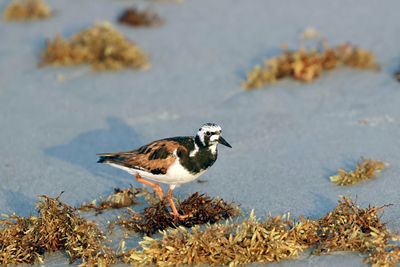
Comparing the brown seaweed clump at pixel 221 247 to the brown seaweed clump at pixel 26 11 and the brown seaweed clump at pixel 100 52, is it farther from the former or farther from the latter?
the brown seaweed clump at pixel 26 11

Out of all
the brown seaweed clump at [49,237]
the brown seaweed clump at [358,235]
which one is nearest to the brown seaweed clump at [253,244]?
the brown seaweed clump at [358,235]

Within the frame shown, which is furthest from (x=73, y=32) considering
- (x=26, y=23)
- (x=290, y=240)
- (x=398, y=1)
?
(x=290, y=240)

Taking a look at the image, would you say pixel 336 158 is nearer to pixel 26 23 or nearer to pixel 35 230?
pixel 35 230

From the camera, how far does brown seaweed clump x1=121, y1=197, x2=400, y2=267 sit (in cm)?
458

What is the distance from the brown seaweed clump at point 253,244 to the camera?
4.58 metres

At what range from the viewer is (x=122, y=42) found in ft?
29.5

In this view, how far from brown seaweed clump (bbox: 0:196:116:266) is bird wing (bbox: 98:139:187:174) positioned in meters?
0.71

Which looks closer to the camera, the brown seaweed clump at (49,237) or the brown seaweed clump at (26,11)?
the brown seaweed clump at (49,237)

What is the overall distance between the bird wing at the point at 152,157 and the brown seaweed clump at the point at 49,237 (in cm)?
71

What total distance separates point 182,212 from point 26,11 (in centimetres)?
626

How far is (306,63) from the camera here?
827 centimetres

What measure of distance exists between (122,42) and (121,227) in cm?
418

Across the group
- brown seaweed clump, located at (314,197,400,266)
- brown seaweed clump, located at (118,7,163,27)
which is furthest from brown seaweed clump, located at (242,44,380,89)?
brown seaweed clump, located at (314,197,400,266)

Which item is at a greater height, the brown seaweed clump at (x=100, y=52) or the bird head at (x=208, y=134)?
the brown seaweed clump at (x=100, y=52)
